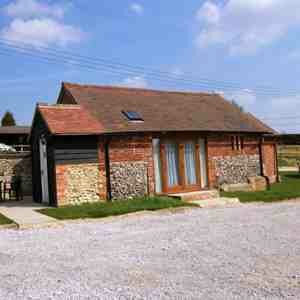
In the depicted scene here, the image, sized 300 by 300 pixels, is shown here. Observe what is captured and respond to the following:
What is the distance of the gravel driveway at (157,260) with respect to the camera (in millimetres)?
5258

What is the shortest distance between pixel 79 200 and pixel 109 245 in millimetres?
7082

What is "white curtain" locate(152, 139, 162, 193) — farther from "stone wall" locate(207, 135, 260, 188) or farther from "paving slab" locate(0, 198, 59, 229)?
"paving slab" locate(0, 198, 59, 229)

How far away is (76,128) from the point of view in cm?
1517

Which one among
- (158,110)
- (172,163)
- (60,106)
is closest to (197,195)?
(172,163)

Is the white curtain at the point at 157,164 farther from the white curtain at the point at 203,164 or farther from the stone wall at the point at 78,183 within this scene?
the stone wall at the point at 78,183

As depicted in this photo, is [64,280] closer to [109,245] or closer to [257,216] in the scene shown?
[109,245]

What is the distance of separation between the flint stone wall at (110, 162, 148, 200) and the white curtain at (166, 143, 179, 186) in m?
1.17

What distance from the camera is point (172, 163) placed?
17.3m

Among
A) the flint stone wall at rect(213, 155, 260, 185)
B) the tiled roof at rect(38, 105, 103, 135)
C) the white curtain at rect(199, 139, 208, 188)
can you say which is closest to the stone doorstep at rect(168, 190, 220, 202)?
the white curtain at rect(199, 139, 208, 188)

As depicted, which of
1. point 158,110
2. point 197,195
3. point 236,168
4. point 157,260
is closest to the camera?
point 157,260

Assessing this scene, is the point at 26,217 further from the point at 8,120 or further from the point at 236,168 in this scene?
the point at 8,120

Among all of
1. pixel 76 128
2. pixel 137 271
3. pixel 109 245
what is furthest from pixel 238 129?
pixel 137 271

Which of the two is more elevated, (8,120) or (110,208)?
(8,120)

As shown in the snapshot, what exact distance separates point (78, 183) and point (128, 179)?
2084 mm
